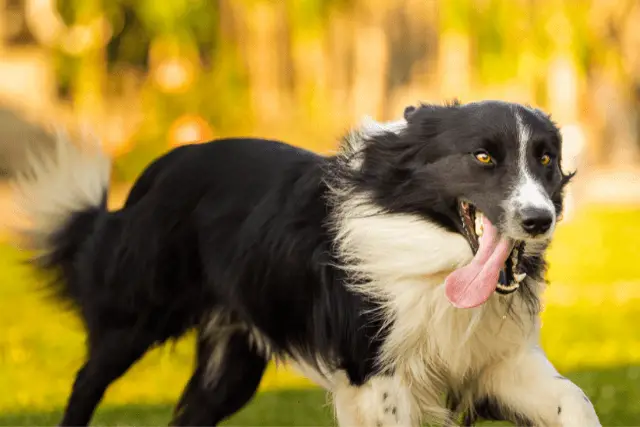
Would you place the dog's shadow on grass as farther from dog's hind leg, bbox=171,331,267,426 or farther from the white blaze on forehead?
the white blaze on forehead

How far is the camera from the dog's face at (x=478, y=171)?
179 inches

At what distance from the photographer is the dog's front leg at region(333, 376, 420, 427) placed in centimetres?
493

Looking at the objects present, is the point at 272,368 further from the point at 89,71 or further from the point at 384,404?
the point at 89,71

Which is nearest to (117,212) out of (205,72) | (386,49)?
(205,72)

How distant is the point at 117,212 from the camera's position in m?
6.25

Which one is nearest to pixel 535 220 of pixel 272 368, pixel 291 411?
pixel 291 411

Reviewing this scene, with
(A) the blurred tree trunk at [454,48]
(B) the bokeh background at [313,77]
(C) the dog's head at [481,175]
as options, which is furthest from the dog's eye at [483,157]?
(A) the blurred tree trunk at [454,48]

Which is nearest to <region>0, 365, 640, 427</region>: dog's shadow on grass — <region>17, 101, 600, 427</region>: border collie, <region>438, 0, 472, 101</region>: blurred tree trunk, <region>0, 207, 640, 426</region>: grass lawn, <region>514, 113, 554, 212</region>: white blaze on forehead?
<region>0, 207, 640, 426</region>: grass lawn

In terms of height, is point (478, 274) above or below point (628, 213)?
above

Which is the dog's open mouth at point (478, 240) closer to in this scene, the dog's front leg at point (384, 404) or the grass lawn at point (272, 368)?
the dog's front leg at point (384, 404)

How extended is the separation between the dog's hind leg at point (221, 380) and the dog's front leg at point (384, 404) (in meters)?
1.22

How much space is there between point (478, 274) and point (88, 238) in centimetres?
234

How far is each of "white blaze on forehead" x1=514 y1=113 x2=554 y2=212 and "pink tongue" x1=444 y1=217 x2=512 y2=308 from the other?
0.58 feet

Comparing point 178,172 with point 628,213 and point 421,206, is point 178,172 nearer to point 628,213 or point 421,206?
point 421,206
